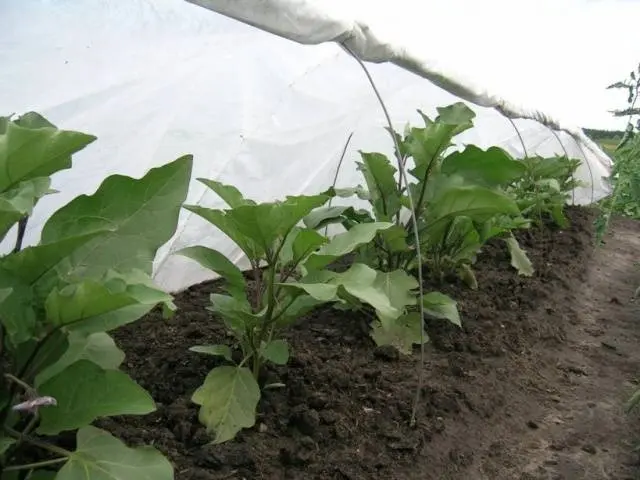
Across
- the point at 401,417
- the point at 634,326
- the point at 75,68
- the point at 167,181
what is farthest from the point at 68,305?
the point at 634,326

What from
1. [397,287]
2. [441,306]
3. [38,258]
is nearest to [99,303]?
[38,258]

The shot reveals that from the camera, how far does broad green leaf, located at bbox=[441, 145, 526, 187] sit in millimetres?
2434

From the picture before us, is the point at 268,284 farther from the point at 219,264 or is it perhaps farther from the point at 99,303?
the point at 99,303

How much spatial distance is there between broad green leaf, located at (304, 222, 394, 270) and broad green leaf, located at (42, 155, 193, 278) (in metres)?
0.46

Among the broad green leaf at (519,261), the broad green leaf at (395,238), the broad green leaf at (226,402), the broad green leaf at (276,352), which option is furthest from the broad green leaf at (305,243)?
the broad green leaf at (519,261)

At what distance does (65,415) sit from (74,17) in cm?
232

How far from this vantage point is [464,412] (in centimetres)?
218

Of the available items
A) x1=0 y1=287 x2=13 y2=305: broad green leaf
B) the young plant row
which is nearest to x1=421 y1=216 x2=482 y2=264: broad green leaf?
the young plant row

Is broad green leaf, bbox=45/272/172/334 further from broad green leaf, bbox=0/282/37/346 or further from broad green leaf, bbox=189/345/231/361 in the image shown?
broad green leaf, bbox=189/345/231/361

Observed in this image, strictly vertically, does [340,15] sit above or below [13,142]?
above

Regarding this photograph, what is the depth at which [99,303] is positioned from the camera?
3.46 feet

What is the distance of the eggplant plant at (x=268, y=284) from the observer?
151cm

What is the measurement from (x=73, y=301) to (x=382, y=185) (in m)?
1.75

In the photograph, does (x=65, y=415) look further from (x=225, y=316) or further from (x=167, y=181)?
(x=225, y=316)
